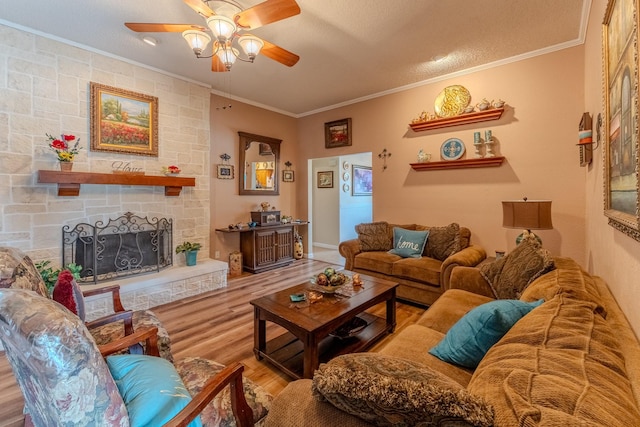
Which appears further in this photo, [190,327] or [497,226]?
[497,226]

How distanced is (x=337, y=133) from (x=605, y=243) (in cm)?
399

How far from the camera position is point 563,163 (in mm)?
3145

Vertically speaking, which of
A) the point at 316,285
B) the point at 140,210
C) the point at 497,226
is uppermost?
the point at 140,210

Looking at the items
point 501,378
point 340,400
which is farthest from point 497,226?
point 340,400

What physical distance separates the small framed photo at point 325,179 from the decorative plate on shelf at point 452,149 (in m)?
3.14

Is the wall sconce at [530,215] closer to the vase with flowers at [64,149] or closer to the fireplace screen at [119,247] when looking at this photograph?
the fireplace screen at [119,247]

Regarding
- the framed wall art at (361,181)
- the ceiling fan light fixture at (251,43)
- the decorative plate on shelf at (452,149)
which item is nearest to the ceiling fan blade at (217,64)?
the ceiling fan light fixture at (251,43)

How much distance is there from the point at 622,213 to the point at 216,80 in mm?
4381

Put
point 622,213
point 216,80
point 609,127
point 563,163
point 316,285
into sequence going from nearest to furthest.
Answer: point 622,213 → point 609,127 → point 316,285 → point 563,163 → point 216,80

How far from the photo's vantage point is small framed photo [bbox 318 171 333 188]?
676 centimetres

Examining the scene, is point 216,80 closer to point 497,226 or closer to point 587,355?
point 497,226

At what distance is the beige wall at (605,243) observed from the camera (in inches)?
48.2

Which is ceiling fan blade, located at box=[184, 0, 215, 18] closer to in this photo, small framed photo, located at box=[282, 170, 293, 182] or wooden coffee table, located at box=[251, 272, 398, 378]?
wooden coffee table, located at box=[251, 272, 398, 378]

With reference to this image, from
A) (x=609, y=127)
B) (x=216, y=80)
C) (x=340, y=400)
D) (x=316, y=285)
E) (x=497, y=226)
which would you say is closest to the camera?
(x=340, y=400)
